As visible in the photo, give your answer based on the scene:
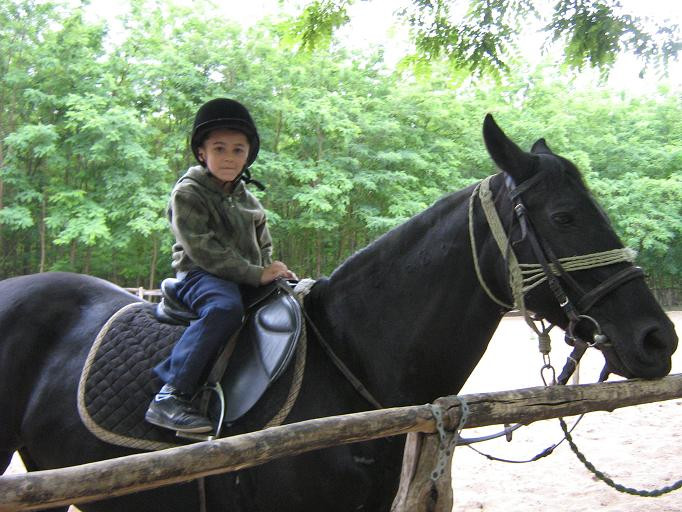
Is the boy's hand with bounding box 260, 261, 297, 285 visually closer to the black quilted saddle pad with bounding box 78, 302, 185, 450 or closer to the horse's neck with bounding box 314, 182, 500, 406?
the horse's neck with bounding box 314, 182, 500, 406

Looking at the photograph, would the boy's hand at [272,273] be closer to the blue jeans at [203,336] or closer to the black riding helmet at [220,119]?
the blue jeans at [203,336]

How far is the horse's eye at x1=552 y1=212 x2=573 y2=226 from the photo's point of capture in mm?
2039

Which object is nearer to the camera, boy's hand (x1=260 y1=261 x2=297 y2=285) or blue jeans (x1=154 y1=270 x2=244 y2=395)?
blue jeans (x1=154 y1=270 x2=244 y2=395)

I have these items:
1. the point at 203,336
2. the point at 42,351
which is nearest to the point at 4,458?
the point at 42,351

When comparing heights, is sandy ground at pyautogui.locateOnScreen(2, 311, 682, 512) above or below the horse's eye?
below

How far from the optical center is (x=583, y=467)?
5660 millimetres

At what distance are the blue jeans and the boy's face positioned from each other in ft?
1.69

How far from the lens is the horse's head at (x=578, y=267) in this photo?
1.94m

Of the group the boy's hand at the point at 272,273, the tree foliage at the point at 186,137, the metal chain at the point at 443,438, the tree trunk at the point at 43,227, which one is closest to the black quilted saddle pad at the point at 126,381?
the boy's hand at the point at 272,273

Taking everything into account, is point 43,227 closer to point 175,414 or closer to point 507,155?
point 175,414

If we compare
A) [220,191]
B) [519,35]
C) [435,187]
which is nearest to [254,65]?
[435,187]

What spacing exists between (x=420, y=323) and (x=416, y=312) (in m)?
0.05

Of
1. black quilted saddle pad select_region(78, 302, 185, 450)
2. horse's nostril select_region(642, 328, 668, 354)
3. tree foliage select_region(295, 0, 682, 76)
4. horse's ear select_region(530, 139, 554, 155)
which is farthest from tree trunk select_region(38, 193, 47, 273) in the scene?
horse's nostril select_region(642, 328, 668, 354)

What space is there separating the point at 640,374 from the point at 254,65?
1884 cm
